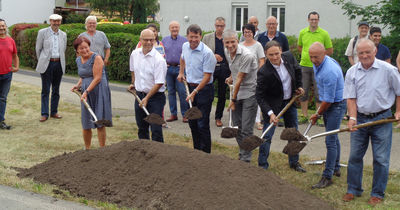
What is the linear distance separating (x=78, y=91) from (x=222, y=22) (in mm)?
3315

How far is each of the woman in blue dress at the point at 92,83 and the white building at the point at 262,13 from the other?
39.5ft

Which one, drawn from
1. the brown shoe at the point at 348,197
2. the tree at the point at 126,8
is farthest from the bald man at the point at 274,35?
the tree at the point at 126,8

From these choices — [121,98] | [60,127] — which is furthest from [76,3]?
[60,127]

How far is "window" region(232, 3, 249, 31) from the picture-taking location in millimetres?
22328

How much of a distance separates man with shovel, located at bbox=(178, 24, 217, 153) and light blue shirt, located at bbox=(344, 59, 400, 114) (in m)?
2.53

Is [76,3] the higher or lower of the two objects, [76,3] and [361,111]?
the higher

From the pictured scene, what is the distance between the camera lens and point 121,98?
48.8ft

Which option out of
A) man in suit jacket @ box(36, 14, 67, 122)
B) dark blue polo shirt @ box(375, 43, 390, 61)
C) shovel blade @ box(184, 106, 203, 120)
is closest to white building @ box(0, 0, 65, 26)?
man in suit jacket @ box(36, 14, 67, 122)

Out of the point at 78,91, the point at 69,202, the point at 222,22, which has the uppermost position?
the point at 222,22

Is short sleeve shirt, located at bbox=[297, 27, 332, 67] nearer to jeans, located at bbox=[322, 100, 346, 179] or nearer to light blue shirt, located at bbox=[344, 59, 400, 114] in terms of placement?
jeans, located at bbox=[322, 100, 346, 179]

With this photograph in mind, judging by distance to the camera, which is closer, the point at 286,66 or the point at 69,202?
the point at 69,202

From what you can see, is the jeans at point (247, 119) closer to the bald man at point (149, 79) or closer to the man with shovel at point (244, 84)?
the man with shovel at point (244, 84)

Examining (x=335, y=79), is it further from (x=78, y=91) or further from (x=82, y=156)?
(x=78, y=91)

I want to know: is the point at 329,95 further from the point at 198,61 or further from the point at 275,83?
the point at 198,61
